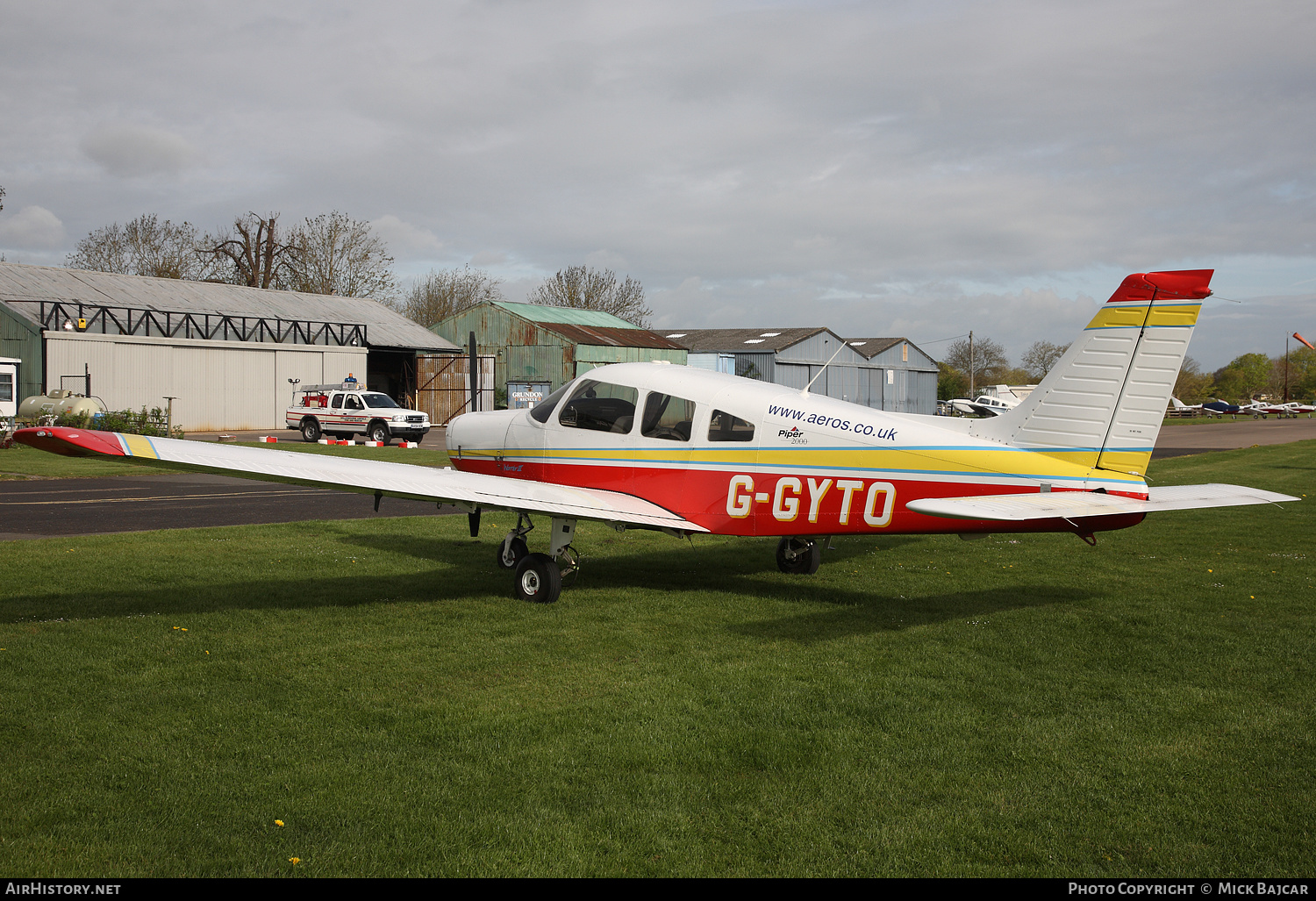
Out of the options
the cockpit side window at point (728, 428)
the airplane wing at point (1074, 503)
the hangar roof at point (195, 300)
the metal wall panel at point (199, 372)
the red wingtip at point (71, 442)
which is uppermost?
the hangar roof at point (195, 300)

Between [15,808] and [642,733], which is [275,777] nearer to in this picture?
[15,808]

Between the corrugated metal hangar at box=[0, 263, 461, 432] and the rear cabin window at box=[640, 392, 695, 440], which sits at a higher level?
the corrugated metal hangar at box=[0, 263, 461, 432]

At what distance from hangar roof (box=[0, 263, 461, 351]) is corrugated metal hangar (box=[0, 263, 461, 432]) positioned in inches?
3.0

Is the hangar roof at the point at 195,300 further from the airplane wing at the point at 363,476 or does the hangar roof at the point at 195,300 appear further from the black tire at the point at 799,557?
the black tire at the point at 799,557

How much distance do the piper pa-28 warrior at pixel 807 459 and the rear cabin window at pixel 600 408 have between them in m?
0.02

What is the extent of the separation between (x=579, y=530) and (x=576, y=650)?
20.9 feet

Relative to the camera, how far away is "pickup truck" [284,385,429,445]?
35.3 metres

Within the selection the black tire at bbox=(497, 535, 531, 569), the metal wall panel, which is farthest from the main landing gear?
the metal wall panel

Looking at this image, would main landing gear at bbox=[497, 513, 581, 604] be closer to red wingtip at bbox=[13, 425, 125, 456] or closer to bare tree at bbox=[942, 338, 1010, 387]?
red wingtip at bbox=[13, 425, 125, 456]

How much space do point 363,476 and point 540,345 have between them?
1782 inches

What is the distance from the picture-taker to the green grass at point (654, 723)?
410 cm

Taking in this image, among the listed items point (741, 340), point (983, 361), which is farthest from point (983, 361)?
point (741, 340)

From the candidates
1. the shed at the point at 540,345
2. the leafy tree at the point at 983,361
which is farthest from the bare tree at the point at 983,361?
the shed at the point at 540,345

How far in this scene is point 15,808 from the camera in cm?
430
